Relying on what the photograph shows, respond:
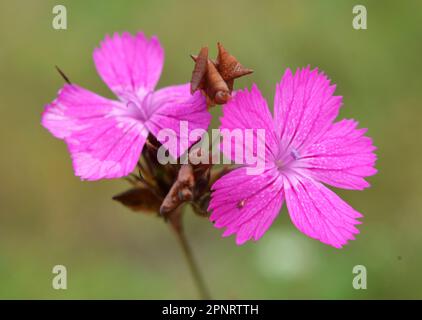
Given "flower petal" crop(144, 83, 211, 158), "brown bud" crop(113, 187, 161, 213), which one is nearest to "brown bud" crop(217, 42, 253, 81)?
"flower petal" crop(144, 83, 211, 158)

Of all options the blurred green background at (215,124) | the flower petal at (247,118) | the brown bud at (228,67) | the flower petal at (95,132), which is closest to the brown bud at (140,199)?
the flower petal at (95,132)

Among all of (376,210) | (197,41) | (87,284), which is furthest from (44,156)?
(376,210)

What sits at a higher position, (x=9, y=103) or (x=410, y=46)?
(x=410, y=46)

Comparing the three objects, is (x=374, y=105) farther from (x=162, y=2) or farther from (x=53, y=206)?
(x=53, y=206)

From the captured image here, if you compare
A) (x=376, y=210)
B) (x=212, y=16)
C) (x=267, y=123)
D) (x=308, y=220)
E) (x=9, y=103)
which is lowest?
(x=376, y=210)

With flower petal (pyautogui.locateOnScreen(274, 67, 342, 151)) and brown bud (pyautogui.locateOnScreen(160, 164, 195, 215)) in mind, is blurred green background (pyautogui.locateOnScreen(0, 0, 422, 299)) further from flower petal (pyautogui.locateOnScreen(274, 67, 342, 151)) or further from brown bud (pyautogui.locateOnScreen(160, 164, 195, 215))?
brown bud (pyautogui.locateOnScreen(160, 164, 195, 215))

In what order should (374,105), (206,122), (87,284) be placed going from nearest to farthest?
(206,122) < (87,284) < (374,105)

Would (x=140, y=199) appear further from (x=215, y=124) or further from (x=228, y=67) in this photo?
(x=215, y=124)
